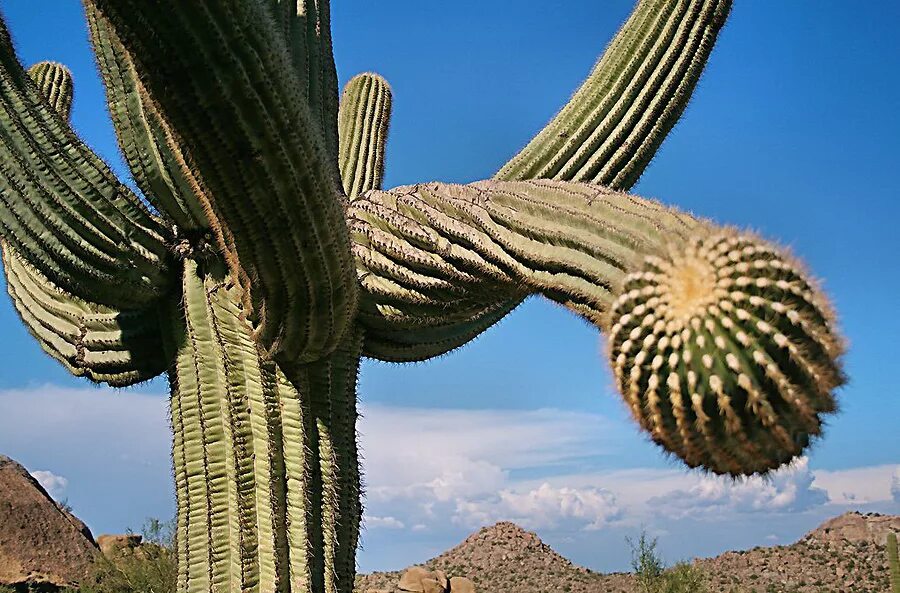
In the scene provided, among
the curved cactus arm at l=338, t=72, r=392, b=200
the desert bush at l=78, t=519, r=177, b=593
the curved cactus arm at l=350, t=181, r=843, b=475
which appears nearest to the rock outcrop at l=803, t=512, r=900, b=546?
the desert bush at l=78, t=519, r=177, b=593

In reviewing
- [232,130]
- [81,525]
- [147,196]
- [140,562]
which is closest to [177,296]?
[147,196]

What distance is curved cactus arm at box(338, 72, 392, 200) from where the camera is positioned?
5773 mm

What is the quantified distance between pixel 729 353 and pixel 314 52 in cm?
275

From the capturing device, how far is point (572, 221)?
2.95 m

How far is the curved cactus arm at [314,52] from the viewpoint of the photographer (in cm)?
418

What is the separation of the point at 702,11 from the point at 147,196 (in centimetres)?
280

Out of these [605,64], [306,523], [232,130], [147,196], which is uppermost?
[605,64]

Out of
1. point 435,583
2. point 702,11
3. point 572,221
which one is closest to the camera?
point 572,221

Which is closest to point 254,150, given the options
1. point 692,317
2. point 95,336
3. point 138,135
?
point 138,135

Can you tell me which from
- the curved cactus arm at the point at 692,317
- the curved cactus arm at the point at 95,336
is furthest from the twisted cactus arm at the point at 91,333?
the curved cactus arm at the point at 692,317

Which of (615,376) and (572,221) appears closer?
(615,376)

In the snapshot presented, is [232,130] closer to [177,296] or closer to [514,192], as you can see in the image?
[514,192]

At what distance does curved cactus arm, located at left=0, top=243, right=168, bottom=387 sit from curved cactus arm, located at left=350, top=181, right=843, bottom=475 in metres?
1.89

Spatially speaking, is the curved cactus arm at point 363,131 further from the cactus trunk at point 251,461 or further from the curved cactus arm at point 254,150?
the curved cactus arm at point 254,150
